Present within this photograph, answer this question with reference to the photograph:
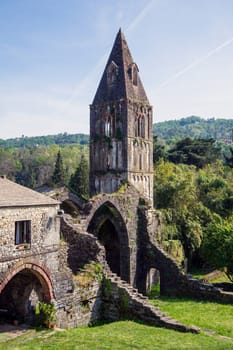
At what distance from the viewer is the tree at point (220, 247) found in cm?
2291

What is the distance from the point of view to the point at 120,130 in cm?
3008

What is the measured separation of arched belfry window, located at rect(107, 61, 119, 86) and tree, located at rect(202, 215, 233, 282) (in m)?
14.1

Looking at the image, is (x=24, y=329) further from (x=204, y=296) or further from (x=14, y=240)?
(x=204, y=296)

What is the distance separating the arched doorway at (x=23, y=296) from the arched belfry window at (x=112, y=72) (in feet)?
63.5

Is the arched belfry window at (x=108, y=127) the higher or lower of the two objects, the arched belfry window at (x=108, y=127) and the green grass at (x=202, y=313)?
the higher

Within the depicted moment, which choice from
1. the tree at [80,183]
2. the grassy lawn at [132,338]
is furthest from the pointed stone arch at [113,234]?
the tree at [80,183]

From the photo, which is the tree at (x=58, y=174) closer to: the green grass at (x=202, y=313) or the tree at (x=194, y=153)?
the tree at (x=194, y=153)

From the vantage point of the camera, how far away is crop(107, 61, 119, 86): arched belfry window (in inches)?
1228

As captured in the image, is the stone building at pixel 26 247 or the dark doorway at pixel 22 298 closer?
the stone building at pixel 26 247

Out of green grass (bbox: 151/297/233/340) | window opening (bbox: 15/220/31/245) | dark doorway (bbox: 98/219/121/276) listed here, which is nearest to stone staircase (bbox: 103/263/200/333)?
green grass (bbox: 151/297/233/340)

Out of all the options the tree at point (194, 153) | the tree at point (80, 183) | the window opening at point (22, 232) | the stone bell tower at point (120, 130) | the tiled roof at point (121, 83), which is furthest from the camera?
the tree at point (194, 153)

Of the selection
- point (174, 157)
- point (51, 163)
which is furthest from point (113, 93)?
point (51, 163)

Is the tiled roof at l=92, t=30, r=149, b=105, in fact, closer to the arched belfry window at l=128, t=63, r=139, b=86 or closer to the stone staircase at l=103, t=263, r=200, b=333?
the arched belfry window at l=128, t=63, r=139, b=86

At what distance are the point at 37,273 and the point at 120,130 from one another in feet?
55.8
